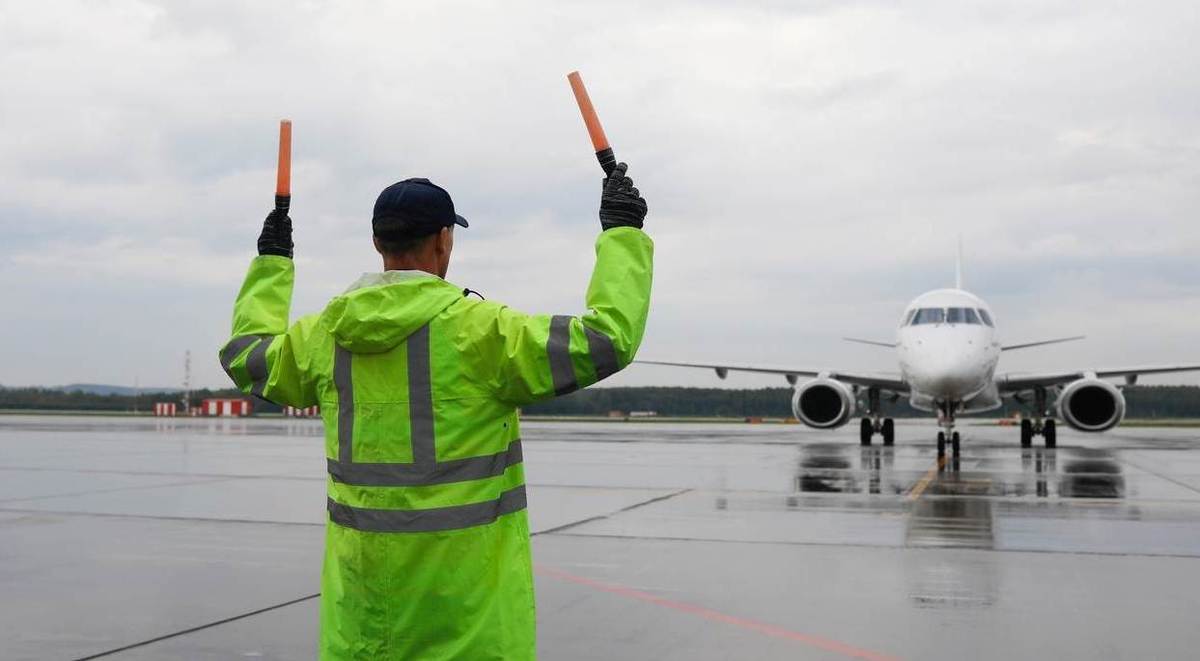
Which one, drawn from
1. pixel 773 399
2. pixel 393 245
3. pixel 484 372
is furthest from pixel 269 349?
pixel 773 399

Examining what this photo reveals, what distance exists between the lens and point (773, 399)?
307 ft

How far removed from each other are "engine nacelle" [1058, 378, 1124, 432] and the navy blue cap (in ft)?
75.8

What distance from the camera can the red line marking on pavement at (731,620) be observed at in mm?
4676

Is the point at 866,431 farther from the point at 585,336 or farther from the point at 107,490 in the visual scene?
the point at 585,336

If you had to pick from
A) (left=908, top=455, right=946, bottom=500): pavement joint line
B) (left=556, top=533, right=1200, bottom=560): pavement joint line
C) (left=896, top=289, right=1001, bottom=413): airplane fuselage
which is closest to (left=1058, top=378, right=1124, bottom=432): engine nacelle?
(left=896, top=289, right=1001, bottom=413): airplane fuselage

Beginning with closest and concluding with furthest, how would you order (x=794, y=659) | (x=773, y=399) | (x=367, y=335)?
(x=367, y=335) < (x=794, y=659) < (x=773, y=399)

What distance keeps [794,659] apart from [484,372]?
8.62 ft

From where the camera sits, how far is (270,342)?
2.94 meters

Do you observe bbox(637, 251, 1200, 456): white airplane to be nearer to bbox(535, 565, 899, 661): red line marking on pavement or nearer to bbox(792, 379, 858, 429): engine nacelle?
bbox(792, 379, 858, 429): engine nacelle

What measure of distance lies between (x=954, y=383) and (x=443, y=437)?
19.2m

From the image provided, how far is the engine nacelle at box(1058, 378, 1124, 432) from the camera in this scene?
23.2m

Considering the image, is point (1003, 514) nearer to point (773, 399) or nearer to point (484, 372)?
point (484, 372)

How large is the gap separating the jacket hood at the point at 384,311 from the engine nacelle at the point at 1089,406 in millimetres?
23229

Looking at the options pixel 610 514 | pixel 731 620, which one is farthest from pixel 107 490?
pixel 731 620
